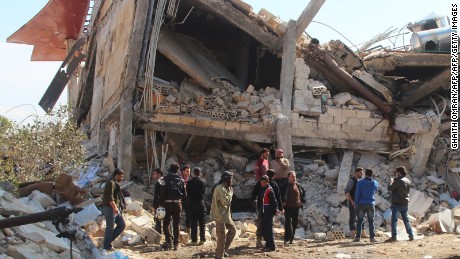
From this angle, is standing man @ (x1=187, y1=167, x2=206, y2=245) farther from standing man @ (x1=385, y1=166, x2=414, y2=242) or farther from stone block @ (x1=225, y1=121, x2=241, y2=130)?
stone block @ (x1=225, y1=121, x2=241, y2=130)

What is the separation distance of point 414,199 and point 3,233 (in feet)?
30.2

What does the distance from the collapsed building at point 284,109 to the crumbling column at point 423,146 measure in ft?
0.08

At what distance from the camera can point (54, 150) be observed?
1230 cm

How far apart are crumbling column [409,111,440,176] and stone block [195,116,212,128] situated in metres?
5.08

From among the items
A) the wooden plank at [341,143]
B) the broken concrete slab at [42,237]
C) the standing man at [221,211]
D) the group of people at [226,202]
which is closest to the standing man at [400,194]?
the group of people at [226,202]

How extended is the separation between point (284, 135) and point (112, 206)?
18.2ft

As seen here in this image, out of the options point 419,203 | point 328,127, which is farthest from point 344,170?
point 419,203

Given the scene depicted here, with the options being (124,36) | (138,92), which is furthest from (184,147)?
(124,36)

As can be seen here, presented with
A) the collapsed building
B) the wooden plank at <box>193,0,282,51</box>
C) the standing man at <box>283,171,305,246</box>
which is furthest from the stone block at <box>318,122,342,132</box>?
the standing man at <box>283,171,305,246</box>

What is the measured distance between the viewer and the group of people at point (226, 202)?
26.2 ft

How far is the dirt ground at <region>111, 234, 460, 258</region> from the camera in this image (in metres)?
8.23

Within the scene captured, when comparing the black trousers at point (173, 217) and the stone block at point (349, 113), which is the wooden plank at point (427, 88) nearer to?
the stone block at point (349, 113)

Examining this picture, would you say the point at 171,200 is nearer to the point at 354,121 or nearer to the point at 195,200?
the point at 195,200

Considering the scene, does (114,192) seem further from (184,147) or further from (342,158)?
(342,158)
